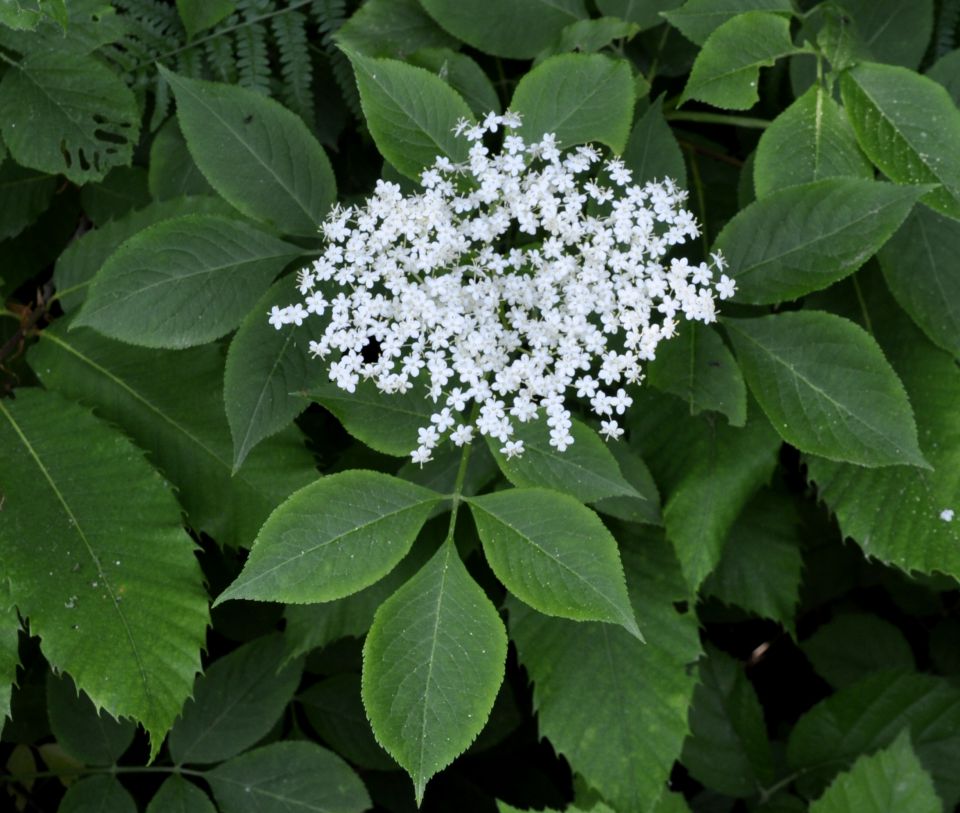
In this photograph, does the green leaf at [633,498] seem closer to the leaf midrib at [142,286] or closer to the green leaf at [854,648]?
the leaf midrib at [142,286]

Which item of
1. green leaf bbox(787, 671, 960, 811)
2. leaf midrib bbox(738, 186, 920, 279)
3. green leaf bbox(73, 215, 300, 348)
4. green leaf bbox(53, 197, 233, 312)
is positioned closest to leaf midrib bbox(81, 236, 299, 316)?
green leaf bbox(73, 215, 300, 348)

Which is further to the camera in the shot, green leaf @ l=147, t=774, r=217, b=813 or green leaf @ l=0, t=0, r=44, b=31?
green leaf @ l=147, t=774, r=217, b=813

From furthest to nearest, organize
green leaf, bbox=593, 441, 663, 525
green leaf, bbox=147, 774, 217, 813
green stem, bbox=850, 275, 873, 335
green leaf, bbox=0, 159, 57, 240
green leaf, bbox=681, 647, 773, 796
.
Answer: green leaf, bbox=681, 647, 773, 796 < green leaf, bbox=0, 159, 57, 240 < green leaf, bbox=147, 774, 217, 813 < green stem, bbox=850, 275, 873, 335 < green leaf, bbox=593, 441, 663, 525

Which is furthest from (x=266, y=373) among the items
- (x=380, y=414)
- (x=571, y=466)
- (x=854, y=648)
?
(x=854, y=648)

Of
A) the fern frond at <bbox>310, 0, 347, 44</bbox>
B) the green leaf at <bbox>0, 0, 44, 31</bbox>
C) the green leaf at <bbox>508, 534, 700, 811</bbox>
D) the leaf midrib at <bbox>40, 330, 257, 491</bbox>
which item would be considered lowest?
the green leaf at <bbox>508, 534, 700, 811</bbox>

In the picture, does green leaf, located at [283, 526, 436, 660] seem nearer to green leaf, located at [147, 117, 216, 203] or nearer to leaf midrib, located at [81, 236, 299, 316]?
leaf midrib, located at [81, 236, 299, 316]

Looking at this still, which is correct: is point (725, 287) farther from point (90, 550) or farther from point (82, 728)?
point (82, 728)
